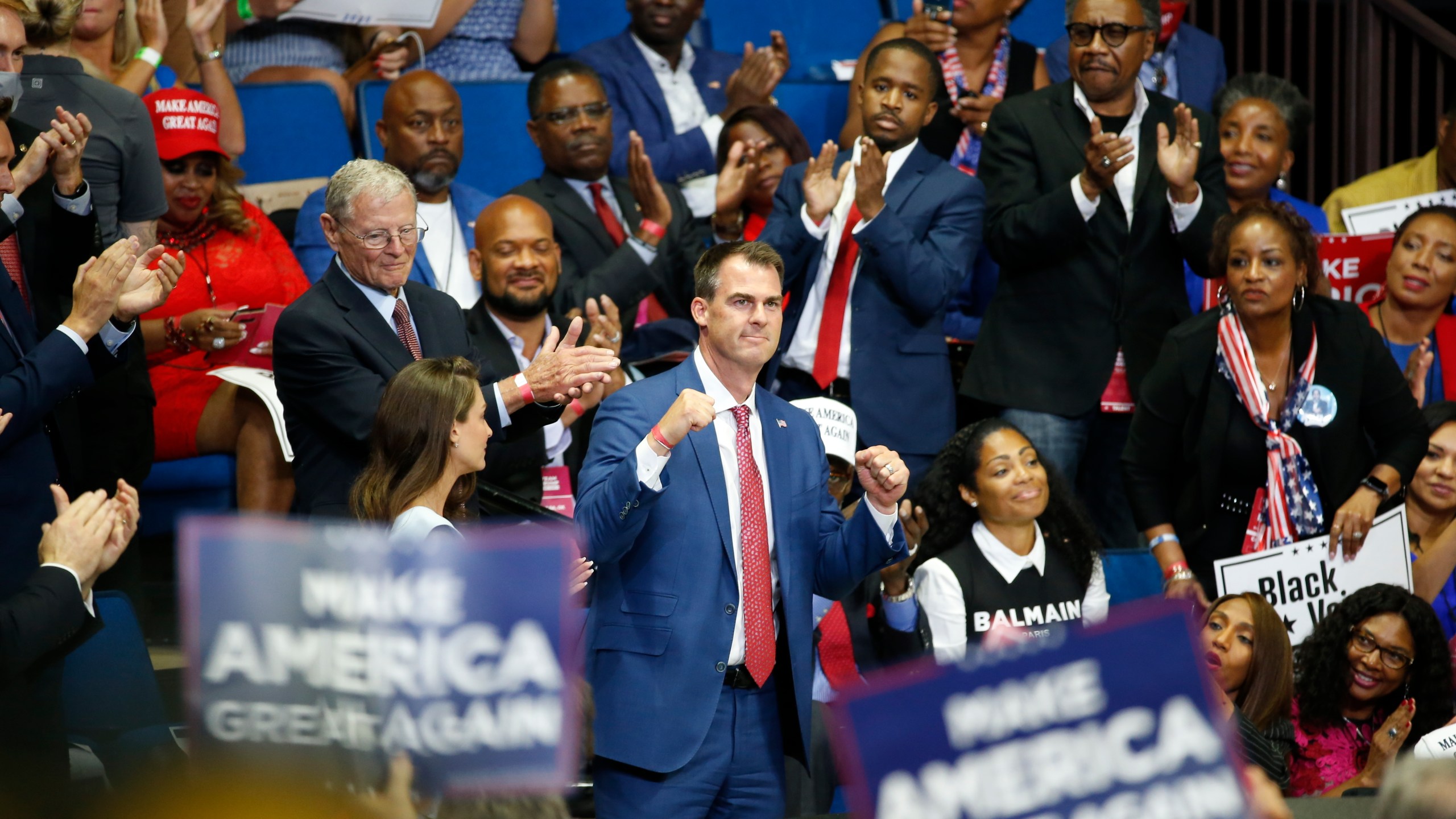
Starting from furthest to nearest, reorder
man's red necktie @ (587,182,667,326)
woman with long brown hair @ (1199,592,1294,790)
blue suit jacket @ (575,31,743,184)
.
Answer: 1. blue suit jacket @ (575,31,743,184)
2. man's red necktie @ (587,182,667,326)
3. woman with long brown hair @ (1199,592,1294,790)

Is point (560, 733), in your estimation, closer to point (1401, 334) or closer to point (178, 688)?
point (178, 688)

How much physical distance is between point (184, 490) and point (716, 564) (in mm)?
2049

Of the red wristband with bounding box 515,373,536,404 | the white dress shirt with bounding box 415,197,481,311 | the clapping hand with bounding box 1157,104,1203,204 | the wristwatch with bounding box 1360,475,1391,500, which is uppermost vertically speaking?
the clapping hand with bounding box 1157,104,1203,204

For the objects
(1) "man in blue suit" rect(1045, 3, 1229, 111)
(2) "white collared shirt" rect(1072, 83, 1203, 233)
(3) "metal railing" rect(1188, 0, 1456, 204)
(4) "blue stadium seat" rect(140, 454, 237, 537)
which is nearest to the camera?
(4) "blue stadium seat" rect(140, 454, 237, 537)

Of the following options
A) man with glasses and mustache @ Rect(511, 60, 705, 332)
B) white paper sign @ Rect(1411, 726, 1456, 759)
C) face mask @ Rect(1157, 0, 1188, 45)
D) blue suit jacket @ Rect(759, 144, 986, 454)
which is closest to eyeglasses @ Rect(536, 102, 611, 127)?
man with glasses and mustache @ Rect(511, 60, 705, 332)

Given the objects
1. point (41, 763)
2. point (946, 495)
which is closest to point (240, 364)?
point (41, 763)

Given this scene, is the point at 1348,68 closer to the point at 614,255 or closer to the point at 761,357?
the point at 614,255

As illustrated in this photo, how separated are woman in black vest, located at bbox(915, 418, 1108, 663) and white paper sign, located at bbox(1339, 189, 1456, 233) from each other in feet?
7.05

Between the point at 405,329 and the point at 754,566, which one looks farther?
the point at 405,329

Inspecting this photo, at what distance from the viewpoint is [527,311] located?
207 inches

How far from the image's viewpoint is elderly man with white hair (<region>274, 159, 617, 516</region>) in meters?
3.77

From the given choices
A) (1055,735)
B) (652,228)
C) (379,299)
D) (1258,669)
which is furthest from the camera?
(652,228)

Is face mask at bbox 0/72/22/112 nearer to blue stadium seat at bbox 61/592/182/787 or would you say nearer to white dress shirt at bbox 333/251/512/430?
white dress shirt at bbox 333/251/512/430

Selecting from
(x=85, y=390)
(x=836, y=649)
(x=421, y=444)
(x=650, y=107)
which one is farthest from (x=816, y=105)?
(x=421, y=444)
